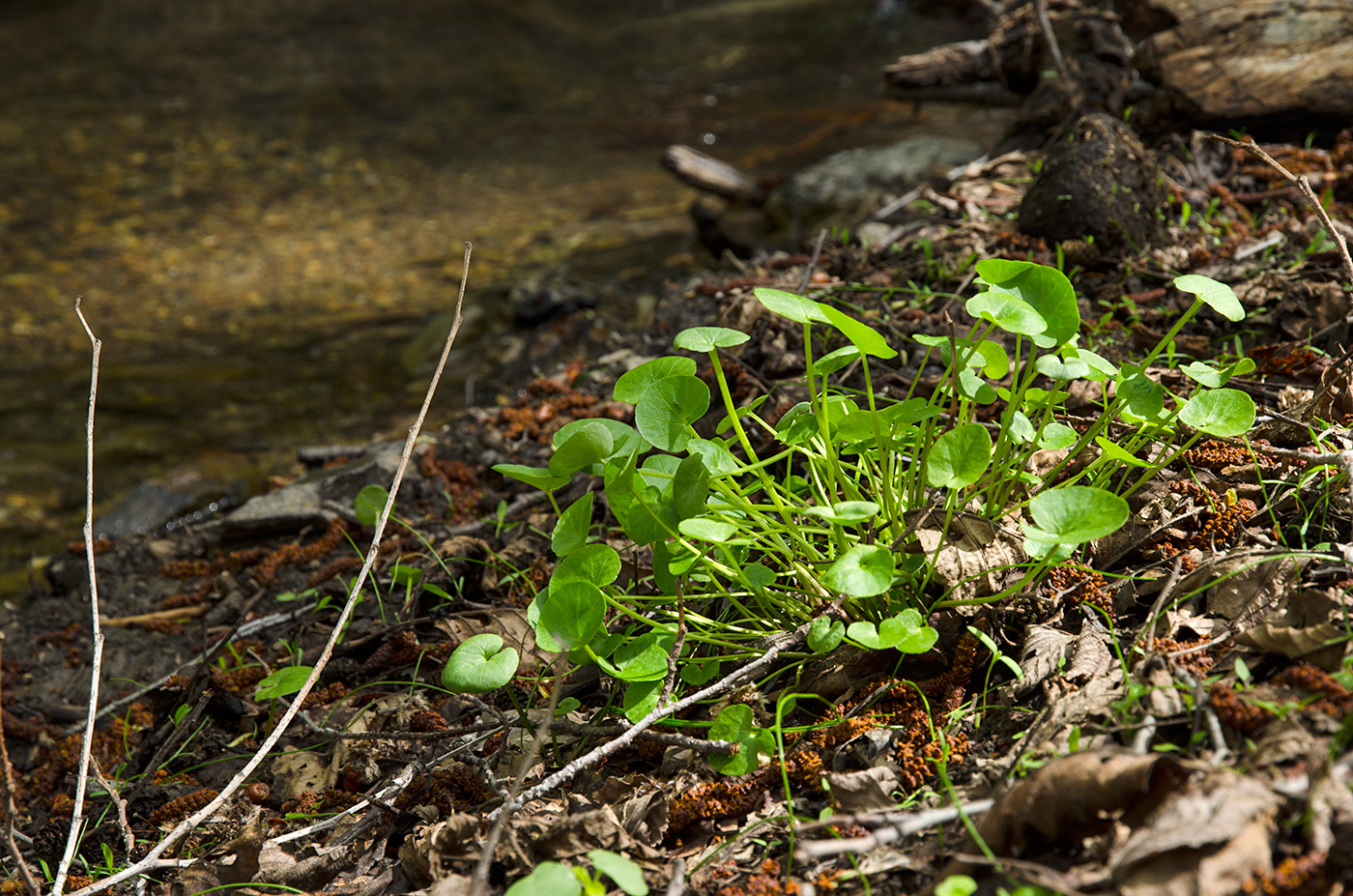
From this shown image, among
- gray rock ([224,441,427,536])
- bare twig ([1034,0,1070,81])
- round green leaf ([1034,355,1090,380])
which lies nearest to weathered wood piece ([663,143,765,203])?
bare twig ([1034,0,1070,81])

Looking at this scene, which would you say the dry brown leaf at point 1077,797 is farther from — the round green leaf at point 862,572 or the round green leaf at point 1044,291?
the round green leaf at point 1044,291

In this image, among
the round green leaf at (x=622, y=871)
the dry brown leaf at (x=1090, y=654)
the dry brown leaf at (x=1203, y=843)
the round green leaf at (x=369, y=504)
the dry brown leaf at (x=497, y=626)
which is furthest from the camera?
the round green leaf at (x=369, y=504)

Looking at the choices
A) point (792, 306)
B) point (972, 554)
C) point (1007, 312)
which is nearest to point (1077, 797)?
point (972, 554)

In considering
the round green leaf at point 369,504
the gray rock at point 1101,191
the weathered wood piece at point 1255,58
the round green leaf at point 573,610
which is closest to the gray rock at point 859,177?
the weathered wood piece at point 1255,58

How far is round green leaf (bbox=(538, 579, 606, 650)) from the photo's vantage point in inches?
56.2

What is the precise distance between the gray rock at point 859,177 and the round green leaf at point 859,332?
11.6 ft

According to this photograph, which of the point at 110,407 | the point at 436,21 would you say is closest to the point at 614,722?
the point at 110,407

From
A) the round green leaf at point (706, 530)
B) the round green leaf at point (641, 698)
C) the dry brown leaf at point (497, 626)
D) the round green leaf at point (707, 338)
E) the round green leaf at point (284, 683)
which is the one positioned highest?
the round green leaf at point (707, 338)

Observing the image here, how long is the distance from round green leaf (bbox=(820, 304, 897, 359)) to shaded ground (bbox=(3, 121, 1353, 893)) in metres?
0.22

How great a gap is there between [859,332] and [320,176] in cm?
756

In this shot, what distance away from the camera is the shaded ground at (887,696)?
1.14m

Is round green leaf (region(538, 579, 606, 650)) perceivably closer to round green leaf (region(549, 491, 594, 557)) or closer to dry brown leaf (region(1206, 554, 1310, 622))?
round green leaf (region(549, 491, 594, 557))

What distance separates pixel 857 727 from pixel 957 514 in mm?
432

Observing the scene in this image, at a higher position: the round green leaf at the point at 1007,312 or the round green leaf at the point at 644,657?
the round green leaf at the point at 1007,312
